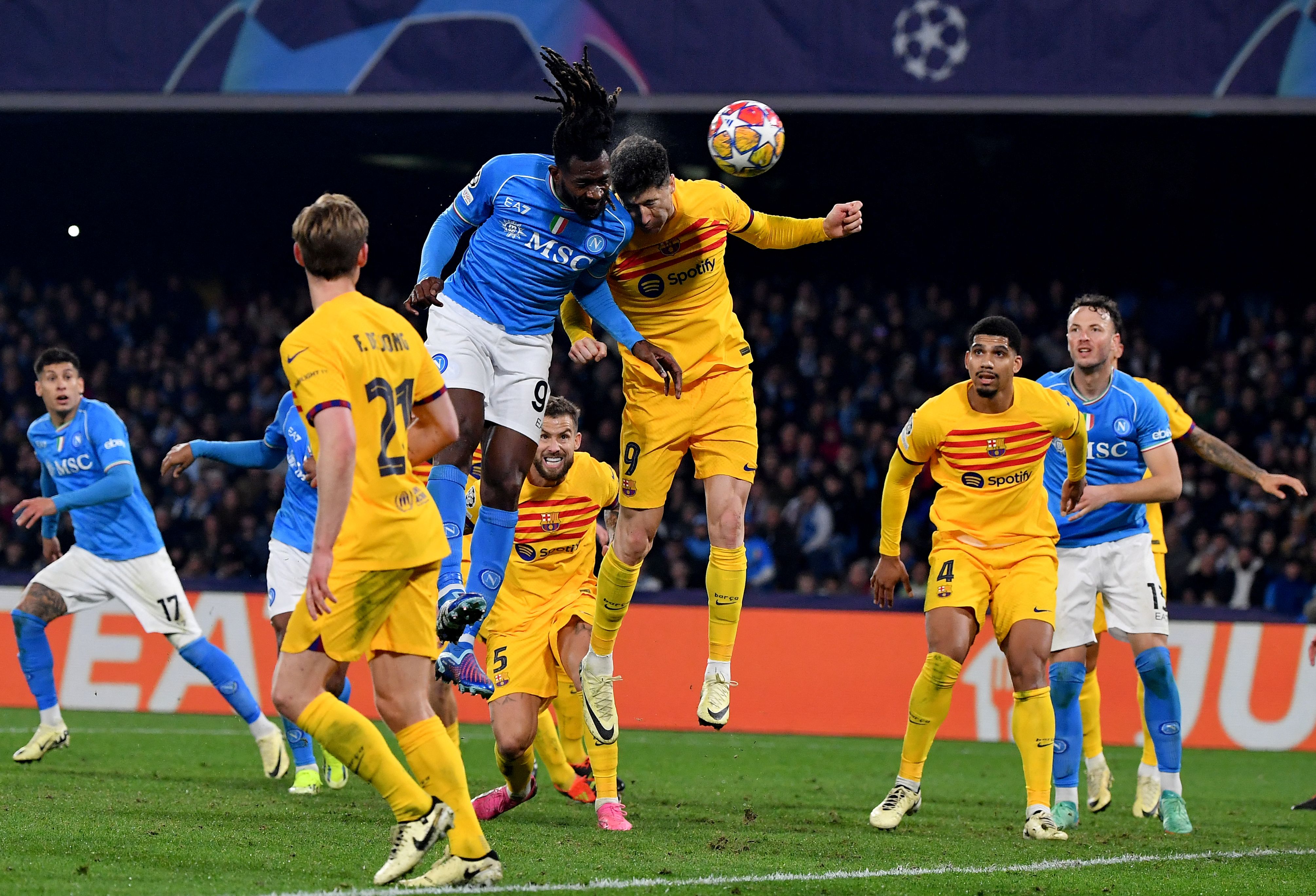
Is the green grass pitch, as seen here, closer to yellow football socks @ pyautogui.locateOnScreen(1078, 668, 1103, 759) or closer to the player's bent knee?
yellow football socks @ pyautogui.locateOnScreen(1078, 668, 1103, 759)

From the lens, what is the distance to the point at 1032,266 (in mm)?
20453

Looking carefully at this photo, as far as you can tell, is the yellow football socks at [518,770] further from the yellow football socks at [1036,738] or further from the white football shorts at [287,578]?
the yellow football socks at [1036,738]

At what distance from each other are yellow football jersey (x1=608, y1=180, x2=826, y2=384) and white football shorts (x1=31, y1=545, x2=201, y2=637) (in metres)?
3.95

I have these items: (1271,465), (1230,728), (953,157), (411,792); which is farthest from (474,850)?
(953,157)

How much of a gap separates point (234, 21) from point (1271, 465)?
39.4 ft

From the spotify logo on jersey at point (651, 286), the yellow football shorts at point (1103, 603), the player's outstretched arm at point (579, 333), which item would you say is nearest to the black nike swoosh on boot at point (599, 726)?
the player's outstretched arm at point (579, 333)

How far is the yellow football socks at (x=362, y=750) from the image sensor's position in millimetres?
4949

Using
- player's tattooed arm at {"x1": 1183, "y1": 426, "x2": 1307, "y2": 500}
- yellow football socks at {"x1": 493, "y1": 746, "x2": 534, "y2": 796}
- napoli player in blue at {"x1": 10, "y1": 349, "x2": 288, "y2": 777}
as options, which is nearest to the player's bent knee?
napoli player in blue at {"x1": 10, "y1": 349, "x2": 288, "y2": 777}

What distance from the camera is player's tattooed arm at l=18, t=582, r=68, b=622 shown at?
31.9 feet

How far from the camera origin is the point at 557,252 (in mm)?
6719

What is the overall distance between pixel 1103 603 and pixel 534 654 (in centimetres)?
341

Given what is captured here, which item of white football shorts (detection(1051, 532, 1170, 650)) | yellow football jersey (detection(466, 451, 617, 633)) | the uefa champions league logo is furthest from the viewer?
the uefa champions league logo

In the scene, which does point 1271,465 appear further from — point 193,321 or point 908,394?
point 193,321

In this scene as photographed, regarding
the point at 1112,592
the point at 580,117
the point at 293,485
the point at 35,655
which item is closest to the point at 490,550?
the point at 580,117
